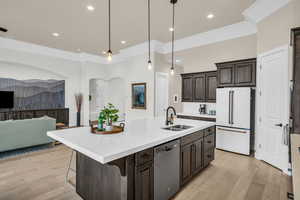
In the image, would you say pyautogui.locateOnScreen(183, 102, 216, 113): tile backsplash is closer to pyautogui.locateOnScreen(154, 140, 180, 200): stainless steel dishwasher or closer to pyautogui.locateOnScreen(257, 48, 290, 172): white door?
pyautogui.locateOnScreen(257, 48, 290, 172): white door

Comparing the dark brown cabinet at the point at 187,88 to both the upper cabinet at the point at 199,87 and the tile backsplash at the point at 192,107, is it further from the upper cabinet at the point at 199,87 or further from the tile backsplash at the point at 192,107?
the tile backsplash at the point at 192,107

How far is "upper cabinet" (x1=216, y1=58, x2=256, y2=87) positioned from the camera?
12.7 ft

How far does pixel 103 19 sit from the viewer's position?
4.18 meters

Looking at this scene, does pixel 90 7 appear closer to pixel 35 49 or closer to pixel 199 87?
pixel 199 87

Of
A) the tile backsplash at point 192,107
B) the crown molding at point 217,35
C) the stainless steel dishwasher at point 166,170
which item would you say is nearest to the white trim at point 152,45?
the crown molding at point 217,35

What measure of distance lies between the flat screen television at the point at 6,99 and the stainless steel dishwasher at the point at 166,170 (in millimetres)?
6953

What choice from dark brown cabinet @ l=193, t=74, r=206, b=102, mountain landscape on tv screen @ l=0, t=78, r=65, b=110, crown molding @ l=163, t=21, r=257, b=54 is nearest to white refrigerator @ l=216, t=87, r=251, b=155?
dark brown cabinet @ l=193, t=74, r=206, b=102

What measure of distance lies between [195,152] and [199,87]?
9.42ft

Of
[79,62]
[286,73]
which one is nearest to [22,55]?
[79,62]

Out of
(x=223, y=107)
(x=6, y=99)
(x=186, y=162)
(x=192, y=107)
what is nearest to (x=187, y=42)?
(x=192, y=107)

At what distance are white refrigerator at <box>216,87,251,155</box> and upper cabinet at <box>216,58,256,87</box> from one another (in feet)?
0.71

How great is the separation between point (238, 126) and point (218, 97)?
0.89 metres

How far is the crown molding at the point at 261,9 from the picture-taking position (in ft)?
10.3

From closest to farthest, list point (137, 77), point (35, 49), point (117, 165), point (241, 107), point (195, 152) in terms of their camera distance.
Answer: point (117, 165) → point (195, 152) → point (241, 107) → point (35, 49) → point (137, 77)
